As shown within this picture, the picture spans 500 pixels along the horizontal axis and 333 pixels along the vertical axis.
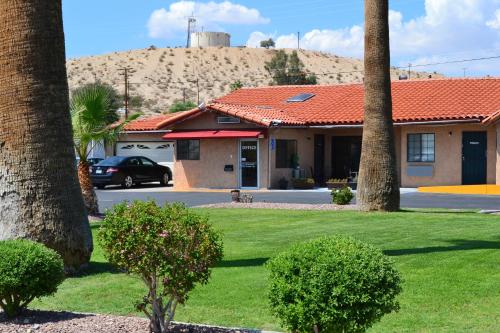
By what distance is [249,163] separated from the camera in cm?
3516

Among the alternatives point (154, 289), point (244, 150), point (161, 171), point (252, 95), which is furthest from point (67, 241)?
point (252, 95)

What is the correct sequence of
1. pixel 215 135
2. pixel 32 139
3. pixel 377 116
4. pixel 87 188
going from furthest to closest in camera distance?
pixel 215 135, pixel 87 188, pixel 377 116, pixel 32 139

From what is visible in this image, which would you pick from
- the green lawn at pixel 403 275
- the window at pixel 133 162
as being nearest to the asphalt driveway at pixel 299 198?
the window at pixel 133 162

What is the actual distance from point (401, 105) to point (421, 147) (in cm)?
274

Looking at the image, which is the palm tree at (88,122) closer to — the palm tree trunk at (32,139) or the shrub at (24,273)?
the palm tree trunk at (32,139)

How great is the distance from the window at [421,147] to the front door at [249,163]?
6.52 m

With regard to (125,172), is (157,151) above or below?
above

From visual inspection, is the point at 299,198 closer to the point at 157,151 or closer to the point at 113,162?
the point at 113,162

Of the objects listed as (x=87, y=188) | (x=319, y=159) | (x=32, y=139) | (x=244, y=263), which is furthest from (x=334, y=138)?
(x=32, y=139)

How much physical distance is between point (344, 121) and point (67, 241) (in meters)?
25.5

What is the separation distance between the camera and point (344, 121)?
35188 mm

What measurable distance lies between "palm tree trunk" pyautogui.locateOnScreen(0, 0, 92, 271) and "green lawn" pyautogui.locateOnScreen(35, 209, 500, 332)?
932mm

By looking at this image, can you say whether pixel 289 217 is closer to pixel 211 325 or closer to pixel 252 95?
pixel 211 325

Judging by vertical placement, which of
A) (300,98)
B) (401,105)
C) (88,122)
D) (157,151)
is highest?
(300,98)
